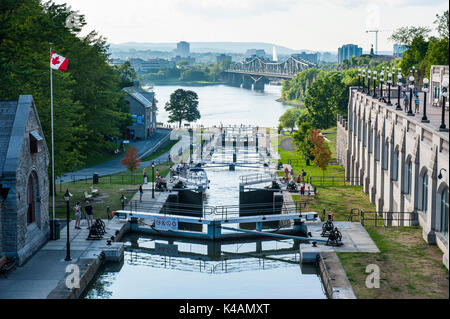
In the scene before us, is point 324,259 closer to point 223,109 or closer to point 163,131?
point 163,131

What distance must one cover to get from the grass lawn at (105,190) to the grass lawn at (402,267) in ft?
61.4

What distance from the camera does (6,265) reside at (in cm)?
3088

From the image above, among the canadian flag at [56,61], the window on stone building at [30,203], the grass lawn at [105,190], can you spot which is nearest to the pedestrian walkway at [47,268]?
the window on stone building at [30,203]

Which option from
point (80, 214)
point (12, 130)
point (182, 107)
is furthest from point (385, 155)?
point (182, 107)

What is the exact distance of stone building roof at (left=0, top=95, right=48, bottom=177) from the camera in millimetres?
31375

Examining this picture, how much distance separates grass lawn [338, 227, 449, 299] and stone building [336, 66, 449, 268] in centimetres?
70

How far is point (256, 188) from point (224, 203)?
3406mm

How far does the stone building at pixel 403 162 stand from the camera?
106 feet

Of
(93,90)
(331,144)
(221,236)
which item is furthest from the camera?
(331,144)

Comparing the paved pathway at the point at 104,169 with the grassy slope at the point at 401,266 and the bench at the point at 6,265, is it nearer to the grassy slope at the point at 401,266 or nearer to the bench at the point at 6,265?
the bench at the point at 6,265

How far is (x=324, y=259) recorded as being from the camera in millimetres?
33750

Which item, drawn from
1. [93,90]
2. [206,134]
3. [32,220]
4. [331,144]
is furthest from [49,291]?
[206,134]

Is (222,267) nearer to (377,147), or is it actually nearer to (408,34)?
(377,147)

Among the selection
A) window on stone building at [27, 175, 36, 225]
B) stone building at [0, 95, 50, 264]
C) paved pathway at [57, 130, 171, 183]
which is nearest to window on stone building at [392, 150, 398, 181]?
stone building at [0, 95, 50, 264]
